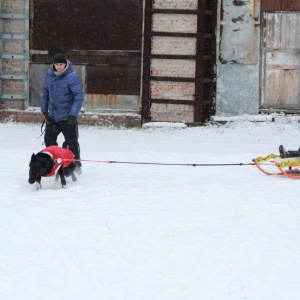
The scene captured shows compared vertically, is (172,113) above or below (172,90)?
below

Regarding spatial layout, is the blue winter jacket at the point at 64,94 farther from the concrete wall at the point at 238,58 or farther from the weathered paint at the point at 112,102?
the concrete wall at the point at 238,58

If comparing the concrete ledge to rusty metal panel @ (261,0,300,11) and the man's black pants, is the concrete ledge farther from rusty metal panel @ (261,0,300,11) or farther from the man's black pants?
the man's black pants

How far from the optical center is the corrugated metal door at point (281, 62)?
47.3 feet

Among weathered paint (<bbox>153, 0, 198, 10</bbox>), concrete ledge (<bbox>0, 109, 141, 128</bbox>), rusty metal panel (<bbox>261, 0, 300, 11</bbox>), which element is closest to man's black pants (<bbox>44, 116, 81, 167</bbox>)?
concrete ledge (<bbox>0, 109, 141, 128</bbox>)

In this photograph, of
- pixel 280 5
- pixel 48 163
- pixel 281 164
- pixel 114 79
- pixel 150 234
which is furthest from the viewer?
pixel 114 79

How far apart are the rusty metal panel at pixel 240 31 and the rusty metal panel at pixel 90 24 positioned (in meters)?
1.80

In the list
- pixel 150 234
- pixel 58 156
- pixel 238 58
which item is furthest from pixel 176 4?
pixel 150 234

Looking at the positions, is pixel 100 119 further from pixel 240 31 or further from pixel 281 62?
pixel 281 62

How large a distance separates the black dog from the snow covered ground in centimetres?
18

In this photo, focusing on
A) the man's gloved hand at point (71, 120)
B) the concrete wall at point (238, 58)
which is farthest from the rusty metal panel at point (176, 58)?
the man's gloved hand at point (71, 120)

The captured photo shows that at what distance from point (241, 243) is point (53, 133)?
3.93 metres

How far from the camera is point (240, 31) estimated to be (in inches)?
569

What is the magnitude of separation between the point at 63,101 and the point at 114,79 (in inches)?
246

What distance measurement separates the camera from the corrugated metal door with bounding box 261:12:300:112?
14.4m
